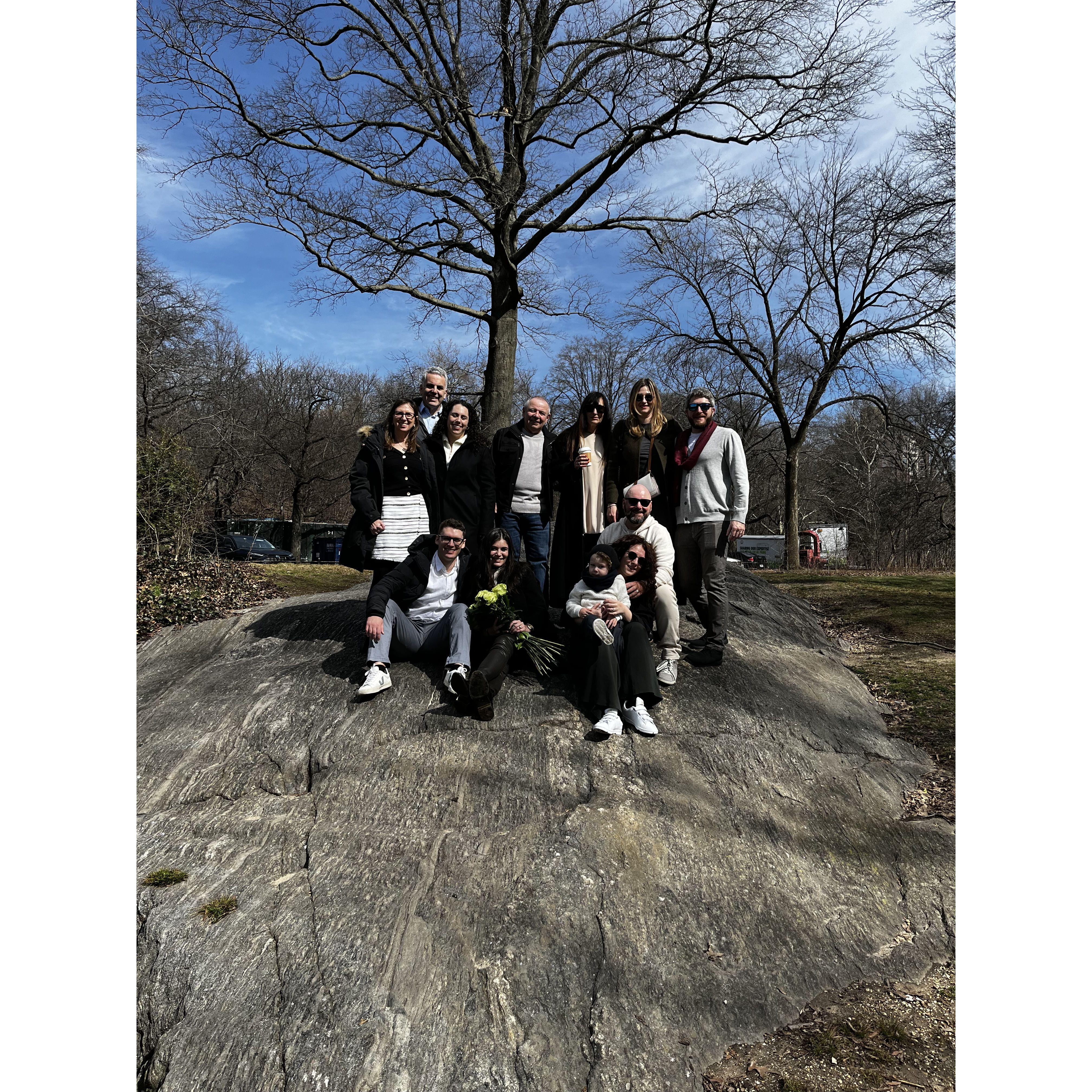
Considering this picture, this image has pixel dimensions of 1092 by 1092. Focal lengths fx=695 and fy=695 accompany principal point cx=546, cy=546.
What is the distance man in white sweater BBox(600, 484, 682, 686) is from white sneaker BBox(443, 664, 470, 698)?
1413 millimetres

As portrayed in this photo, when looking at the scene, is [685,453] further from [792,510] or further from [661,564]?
[792,510]

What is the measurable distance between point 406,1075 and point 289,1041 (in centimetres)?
51

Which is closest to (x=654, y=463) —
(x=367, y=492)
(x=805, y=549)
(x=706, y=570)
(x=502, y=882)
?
(x=706, y=570)

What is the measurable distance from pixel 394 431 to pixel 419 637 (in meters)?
1.59

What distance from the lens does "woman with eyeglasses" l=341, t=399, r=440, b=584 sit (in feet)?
17.5

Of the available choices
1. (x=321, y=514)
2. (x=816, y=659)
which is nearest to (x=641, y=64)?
(x=816, y=659)

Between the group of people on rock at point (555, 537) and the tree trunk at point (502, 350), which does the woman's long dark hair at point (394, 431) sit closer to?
the group of people on rock at point (555, 537)

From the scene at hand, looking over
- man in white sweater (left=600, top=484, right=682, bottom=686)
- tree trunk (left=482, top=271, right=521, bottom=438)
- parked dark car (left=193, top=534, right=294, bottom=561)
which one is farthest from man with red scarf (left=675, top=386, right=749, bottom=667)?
parked dark car (left=193, top=534, right=294, bottom=561)

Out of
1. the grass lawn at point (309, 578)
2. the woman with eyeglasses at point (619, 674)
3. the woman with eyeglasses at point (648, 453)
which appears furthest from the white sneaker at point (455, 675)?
the grass lawn at point (309, 578)

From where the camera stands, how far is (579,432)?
5578 mm

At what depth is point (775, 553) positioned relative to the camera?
28250mm

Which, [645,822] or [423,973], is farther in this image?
[645,822]

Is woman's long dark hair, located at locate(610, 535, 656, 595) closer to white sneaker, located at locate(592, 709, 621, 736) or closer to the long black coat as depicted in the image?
the long black coat
